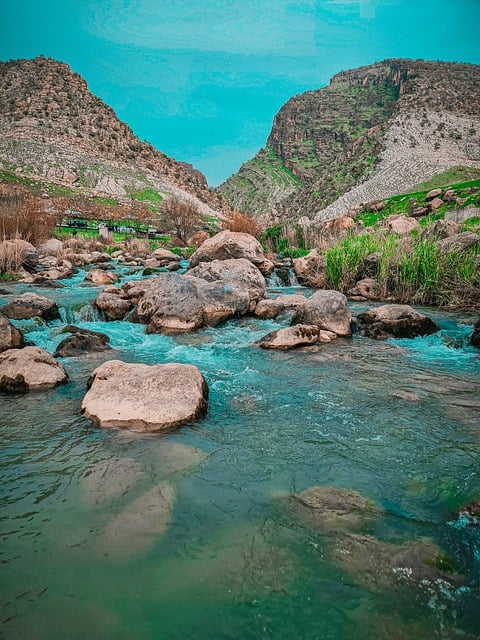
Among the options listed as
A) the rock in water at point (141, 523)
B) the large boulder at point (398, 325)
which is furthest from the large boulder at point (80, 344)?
the large boulder at point (398, 325)

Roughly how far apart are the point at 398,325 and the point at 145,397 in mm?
5878

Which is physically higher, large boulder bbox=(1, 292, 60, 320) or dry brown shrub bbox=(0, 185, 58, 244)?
dry brown shrub bbox=(0, 185, 58, 244)

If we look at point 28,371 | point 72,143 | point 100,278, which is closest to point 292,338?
point 28,371

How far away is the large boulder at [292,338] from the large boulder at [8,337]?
4.35 metres

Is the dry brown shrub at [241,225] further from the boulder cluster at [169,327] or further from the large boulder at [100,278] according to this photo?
the large boulder at [100,278]

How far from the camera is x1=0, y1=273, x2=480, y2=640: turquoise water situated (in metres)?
1.95

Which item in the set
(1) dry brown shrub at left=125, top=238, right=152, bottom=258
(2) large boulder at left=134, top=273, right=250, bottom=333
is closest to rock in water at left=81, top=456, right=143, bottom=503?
(2) large boulder at left=134, top=273, right=250, bottom=333

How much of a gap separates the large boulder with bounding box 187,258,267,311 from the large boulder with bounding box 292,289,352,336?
245cm

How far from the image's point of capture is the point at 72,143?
185 ft

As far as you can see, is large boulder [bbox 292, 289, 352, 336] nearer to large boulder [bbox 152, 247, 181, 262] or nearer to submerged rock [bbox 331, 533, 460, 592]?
submerged rock [bbox 331, 533, 460, 592]

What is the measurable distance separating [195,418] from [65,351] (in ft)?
12.3

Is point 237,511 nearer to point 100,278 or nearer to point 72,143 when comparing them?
point 100,278

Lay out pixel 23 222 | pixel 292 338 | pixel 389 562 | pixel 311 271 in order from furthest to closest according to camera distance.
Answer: pixel 23 222 → pixel 311 271 → pixel 292 338 → pixel 389 562

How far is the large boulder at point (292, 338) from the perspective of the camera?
24.3 feet
